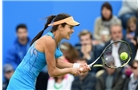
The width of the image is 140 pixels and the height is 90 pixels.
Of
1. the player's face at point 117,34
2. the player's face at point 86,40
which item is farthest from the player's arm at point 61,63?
the player's face at point 86,40

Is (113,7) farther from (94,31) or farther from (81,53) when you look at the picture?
(81,53)

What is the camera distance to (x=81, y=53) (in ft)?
34.4

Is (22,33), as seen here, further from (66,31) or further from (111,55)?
(66,31)

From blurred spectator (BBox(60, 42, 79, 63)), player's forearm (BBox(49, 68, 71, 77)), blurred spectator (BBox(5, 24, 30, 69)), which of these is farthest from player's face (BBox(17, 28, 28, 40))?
player's forearm (BBox(49, 68, 71, 77))

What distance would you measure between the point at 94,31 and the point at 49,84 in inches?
75.6

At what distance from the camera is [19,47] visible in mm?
10828

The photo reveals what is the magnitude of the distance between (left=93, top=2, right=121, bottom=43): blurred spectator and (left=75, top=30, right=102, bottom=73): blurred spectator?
403mm

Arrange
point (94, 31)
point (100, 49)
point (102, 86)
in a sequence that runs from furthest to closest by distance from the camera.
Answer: point (94, 31) → point (100, 49) → point (102, 86)

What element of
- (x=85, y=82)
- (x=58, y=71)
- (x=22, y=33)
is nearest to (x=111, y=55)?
(x=58, y=71)

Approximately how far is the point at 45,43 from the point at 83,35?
3.91m

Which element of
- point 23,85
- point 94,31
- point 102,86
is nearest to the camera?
point 23,85

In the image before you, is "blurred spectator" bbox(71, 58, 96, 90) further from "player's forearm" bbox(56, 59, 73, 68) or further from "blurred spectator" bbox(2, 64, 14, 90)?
"player's forearm" bbox(56, 59, 73, 68)

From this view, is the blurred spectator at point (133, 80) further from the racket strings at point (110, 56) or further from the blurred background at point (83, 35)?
the racket strings at point (110, 56)

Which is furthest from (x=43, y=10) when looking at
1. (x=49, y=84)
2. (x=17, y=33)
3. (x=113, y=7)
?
(x=49, y=84)
